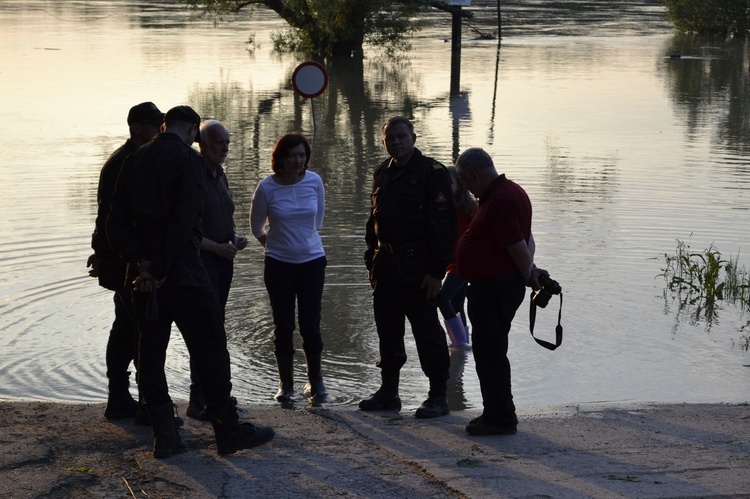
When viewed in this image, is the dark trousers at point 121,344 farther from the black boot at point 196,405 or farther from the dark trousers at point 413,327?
the dark trousers at point 413,327

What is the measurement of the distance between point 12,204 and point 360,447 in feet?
31.7

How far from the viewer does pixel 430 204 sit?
6.36 meters

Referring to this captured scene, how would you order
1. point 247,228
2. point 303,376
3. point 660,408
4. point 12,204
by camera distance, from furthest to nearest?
point 12,204
point 247,228
point 303,376
point 660,408

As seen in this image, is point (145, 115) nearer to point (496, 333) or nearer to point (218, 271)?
point (218, 271)

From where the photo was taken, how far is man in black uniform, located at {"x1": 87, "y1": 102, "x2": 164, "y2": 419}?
19.1ft

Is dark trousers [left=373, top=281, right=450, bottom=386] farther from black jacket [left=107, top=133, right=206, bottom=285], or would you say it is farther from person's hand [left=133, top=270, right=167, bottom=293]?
person's hand [left=133, top=270, right=167, bottom=293]

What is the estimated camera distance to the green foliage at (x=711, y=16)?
51.0 m

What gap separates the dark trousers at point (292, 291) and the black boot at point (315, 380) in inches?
7.5

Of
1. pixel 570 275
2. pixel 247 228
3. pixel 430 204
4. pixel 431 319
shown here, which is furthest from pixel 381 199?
pixel 247 228

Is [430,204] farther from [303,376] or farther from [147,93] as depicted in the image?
[147,93]

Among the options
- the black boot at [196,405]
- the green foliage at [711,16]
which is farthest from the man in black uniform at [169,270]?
the green foliage at [711,16]

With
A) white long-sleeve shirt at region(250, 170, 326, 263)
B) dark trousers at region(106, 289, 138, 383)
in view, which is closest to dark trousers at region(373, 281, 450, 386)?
white long-sleeve shirt at region(250, 170, 326, 263)

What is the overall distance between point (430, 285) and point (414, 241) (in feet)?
0.88

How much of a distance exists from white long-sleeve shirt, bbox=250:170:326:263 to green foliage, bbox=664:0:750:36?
157 feet
